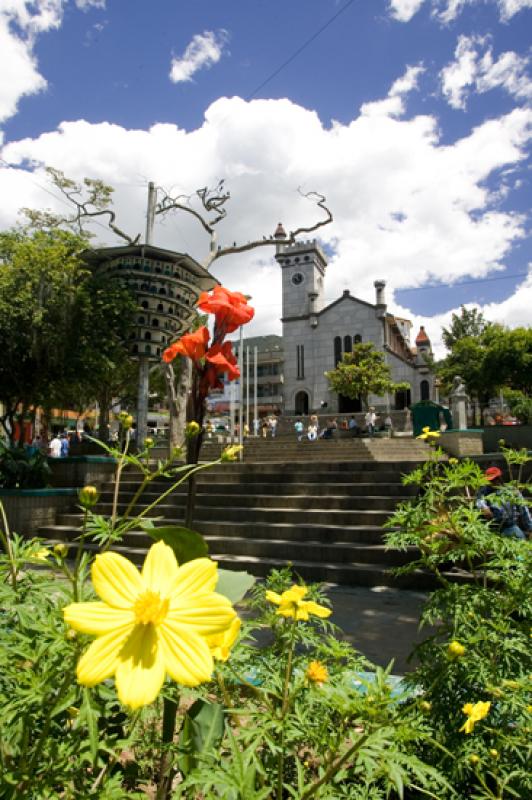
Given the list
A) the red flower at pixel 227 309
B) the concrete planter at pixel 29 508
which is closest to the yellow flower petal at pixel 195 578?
the red flower at pixel 227 309

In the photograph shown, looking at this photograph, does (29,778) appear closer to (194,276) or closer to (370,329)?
(194,276)

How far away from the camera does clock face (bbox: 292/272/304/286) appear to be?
4238 cm

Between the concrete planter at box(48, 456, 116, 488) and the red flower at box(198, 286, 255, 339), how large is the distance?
8.52 m

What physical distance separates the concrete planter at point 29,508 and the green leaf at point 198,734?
8.05m

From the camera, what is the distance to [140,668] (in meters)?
0.63

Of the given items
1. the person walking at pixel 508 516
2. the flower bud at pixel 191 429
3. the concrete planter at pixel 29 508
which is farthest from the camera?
the concrete planter at pixel 29 508

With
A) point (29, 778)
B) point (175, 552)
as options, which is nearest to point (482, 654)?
point (175, 552)

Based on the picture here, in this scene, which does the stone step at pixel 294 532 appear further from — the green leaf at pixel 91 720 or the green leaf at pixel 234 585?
the green leaf at pixel 91 720

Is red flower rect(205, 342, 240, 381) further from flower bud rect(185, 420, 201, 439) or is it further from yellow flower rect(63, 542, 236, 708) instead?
yellow flower rect(63, 542, 236, 708)

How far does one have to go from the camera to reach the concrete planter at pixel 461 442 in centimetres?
1077

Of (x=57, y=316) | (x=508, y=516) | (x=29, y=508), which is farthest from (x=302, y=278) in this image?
(x=508, y=516)

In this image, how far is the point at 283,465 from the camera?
8992 mm

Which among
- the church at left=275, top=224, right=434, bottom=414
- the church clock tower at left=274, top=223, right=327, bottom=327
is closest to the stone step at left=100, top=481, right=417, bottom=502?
the church at left=275, top=224, right=434, bottom=414

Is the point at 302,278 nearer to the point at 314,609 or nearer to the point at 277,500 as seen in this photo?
the point at 277,500
